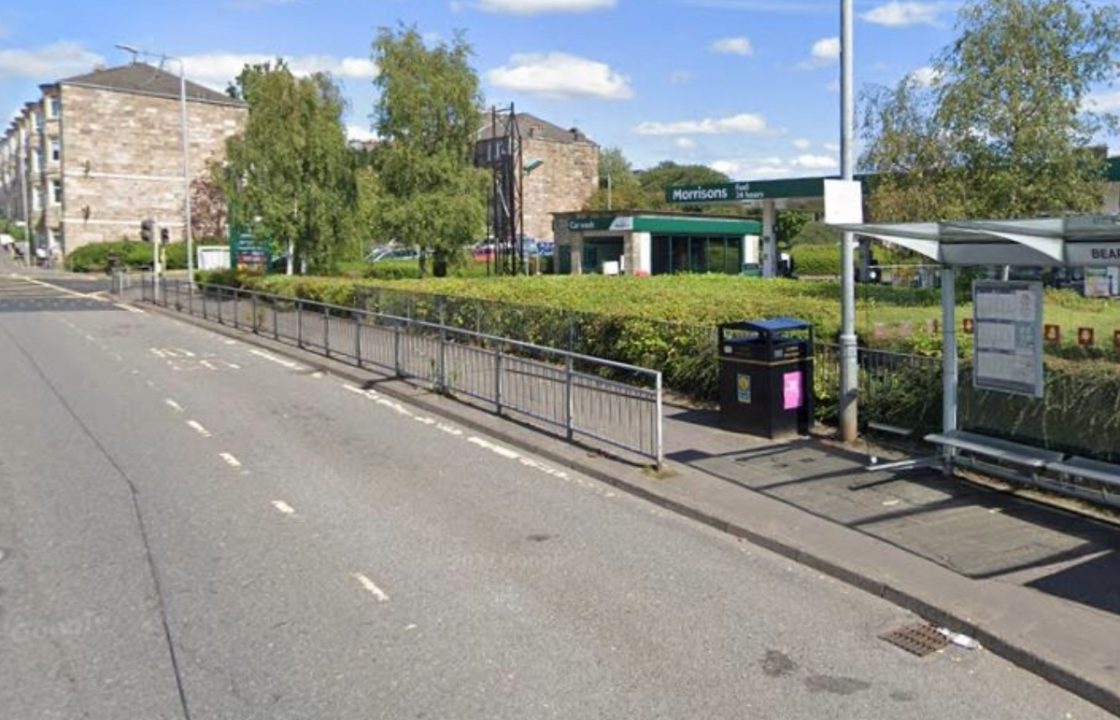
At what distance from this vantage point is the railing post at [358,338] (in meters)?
15.9

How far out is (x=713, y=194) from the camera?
43.4 m

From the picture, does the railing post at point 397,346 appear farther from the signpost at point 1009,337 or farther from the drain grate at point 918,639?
the drain grate at point 918,639

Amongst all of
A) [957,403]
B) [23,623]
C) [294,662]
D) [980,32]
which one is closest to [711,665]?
[294,662]

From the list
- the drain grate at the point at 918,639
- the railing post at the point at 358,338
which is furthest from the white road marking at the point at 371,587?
the railing post at the point at 358,338

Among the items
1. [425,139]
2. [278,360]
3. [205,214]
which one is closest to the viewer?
[278,360]

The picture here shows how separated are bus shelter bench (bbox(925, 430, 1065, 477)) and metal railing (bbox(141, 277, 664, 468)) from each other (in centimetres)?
248

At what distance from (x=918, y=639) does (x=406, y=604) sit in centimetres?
288

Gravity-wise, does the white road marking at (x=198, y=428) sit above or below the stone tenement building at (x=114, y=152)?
below

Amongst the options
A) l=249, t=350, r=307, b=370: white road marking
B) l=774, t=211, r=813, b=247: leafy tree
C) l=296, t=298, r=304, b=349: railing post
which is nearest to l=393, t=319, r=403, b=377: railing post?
l=249, t=350, r=307, b=370: white road marking

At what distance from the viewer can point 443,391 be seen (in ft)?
42.5

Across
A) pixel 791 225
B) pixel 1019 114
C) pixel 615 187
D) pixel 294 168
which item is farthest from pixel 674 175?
pixel 1019 114

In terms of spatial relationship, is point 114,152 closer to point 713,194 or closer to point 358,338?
point 713,194

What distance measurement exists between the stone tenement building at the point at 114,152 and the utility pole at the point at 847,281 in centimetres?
6432

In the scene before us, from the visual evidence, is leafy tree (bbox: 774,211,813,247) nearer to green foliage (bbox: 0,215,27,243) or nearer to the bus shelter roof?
green foliage (bbox: 0,215,27,243)
